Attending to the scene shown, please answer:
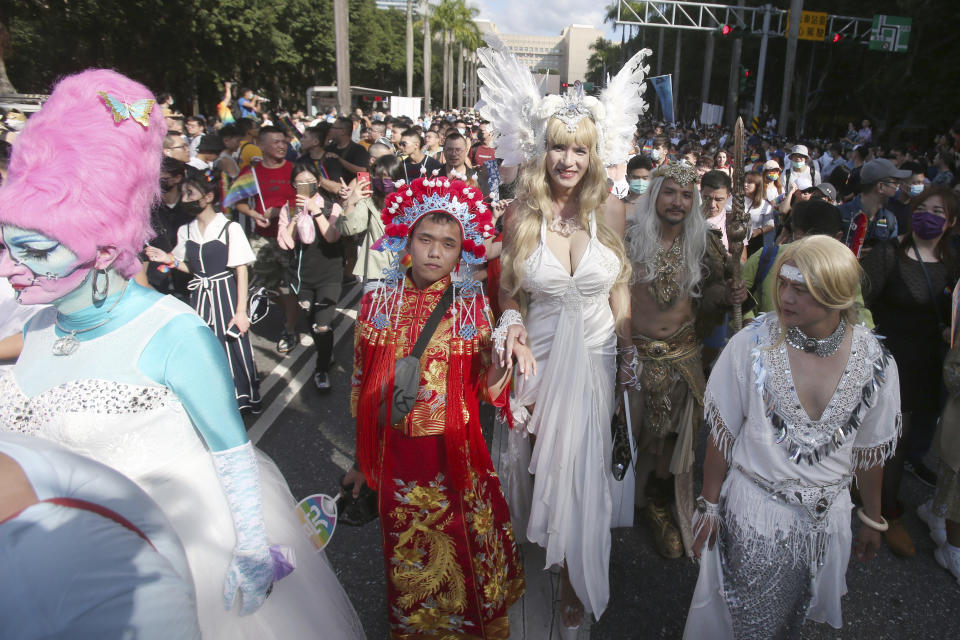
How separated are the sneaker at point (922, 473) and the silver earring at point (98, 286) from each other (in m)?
4.89

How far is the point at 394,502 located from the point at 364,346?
0.67 metres

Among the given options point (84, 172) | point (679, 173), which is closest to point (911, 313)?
point (679, 173)

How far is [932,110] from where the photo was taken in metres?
23.7

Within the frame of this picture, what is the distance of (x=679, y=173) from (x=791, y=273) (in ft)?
4.53

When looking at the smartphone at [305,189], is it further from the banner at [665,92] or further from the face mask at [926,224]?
the face mask at [926,224]

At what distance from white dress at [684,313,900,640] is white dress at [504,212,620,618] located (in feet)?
1.79

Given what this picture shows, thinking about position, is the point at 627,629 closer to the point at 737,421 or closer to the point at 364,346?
the point at 737,421

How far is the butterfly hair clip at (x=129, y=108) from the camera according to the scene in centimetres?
160

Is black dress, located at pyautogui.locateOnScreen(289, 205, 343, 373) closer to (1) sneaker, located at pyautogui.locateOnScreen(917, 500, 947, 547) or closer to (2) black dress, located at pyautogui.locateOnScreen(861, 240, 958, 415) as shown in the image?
(2) black dress, located at pyautogui.locateOnScreen(861, 240, 958, 415)

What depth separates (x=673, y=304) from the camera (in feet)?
10.6

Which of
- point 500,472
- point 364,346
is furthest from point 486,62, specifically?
point 500,472

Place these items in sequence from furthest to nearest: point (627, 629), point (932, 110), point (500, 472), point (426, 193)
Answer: point (932, 110) → point (500, 472) → point (627, 629) → point (426, 193)

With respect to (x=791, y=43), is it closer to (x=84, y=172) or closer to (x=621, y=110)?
(x=621, y=110)

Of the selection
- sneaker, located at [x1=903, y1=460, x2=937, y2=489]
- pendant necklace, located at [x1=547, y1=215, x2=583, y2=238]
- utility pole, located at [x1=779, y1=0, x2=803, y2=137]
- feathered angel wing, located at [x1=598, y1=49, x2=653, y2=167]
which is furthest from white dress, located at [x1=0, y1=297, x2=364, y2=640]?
utility pole, located at [x1=779, y1=0, x2=803, y2=137]
